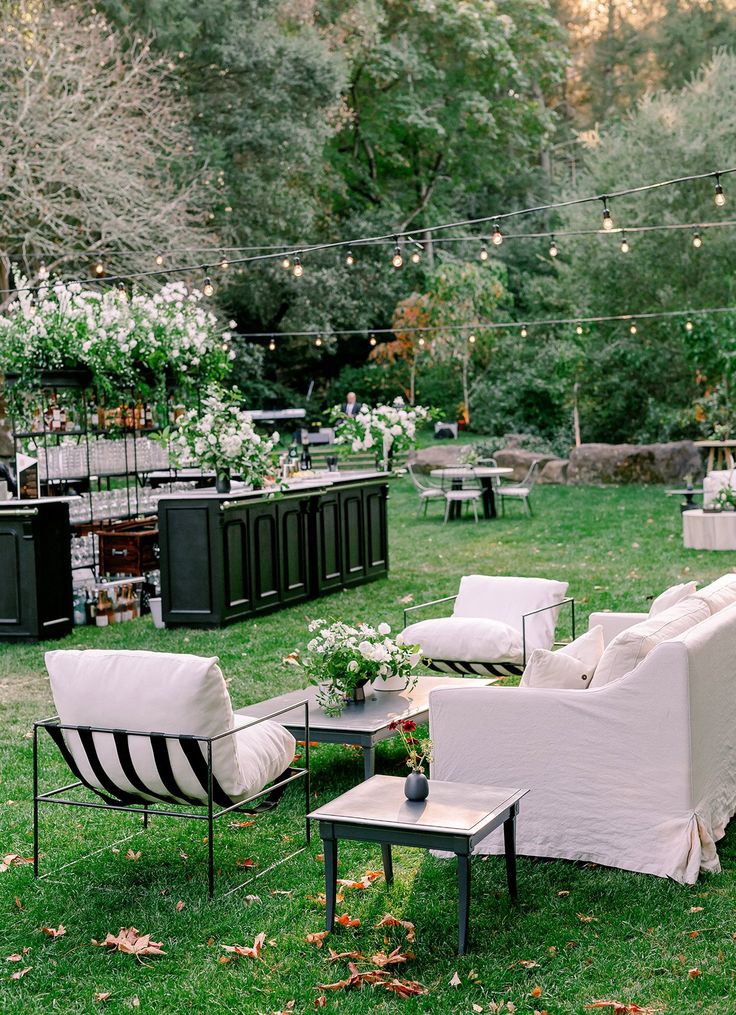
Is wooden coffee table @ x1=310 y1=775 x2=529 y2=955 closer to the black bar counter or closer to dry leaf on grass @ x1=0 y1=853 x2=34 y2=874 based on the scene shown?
dry leaf on grass @ x1=0 y1=853 x2=34 y2=874

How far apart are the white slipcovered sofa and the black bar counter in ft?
17.4

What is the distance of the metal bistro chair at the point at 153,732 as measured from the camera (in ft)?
14.0

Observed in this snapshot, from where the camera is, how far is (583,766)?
445 centimetres

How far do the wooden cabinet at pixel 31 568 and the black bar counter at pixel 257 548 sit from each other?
0.86 meters

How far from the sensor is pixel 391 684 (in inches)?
235

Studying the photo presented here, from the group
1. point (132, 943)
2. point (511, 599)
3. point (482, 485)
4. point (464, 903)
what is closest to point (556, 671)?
point (464, 903)

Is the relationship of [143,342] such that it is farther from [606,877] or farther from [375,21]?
[375,21]

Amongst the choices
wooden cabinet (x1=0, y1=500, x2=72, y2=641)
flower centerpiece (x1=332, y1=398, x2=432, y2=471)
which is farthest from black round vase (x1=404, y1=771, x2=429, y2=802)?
flower centerpiece (x1=332, y1=398, x2=432, y2=471)

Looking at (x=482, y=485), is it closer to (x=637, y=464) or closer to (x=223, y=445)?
(x=637, y=464)

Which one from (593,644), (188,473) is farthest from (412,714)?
(188,473)

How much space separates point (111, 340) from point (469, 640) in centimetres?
569

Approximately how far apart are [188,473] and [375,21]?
18325 millimetres

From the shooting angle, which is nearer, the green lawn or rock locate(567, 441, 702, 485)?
the green lawn

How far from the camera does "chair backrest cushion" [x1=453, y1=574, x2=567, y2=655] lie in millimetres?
7042
